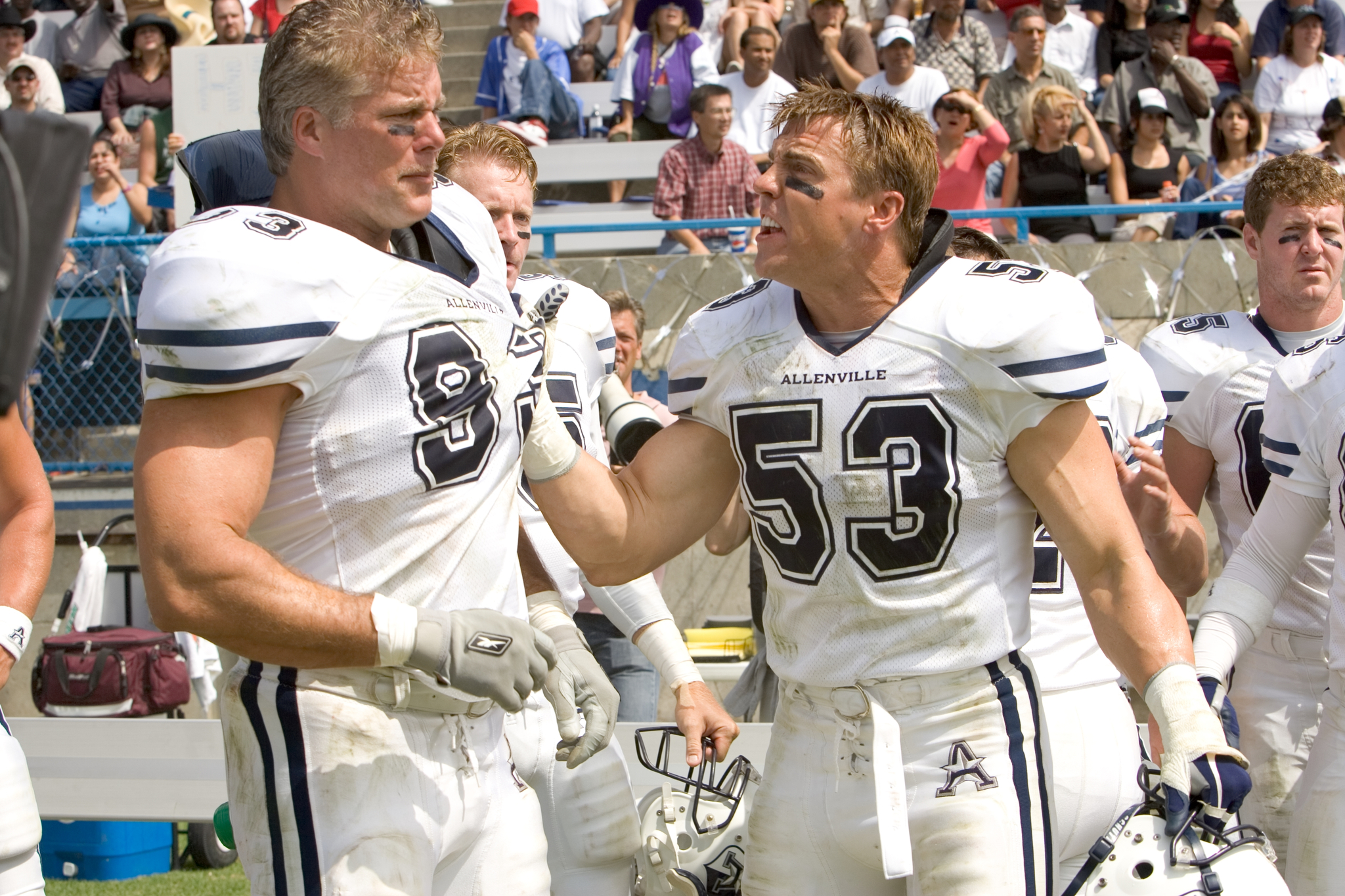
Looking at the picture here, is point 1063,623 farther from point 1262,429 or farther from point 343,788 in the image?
point 343,788

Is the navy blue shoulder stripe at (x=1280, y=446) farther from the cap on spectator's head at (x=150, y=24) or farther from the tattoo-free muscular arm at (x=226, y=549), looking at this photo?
the cap on spectator's head at (x=150, y=24)

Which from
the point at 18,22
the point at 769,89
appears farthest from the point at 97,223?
the point at 769,89

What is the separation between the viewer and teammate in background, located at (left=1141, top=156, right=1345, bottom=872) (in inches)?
137

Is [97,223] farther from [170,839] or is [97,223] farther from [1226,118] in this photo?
[1226,118]

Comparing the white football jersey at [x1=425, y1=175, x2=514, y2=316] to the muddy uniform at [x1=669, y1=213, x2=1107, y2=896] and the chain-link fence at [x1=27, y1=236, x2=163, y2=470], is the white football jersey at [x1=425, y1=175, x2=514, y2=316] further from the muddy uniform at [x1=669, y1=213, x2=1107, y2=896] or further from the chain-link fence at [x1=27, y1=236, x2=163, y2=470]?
the chain-link fence at [x1=27, y1=236, x2=163, y2=470]

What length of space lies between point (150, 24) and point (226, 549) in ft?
30.1

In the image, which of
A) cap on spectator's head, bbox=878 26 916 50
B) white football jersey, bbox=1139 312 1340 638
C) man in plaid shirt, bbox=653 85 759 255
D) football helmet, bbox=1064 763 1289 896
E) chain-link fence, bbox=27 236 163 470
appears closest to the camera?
football helmet, bbox=1064 763 1289 896

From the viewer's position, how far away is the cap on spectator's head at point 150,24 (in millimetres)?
9984

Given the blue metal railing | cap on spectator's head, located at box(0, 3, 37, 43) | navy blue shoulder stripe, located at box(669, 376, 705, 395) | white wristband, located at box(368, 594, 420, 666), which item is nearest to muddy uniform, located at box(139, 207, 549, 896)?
white wristband, located at box(368, 594, 420, 666)

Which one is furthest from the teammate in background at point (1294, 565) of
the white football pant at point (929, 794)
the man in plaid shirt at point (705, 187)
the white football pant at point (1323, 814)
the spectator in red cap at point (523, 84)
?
the spectator in red cap at point (523, 84)

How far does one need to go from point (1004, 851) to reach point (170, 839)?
4076 millimetres

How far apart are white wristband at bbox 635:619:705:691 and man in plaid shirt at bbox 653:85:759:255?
520 cm

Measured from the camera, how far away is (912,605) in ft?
7.72

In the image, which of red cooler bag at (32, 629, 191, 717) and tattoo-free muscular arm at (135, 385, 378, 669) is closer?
tattoo-free muscular arm at (135, 385, 378, 669)
